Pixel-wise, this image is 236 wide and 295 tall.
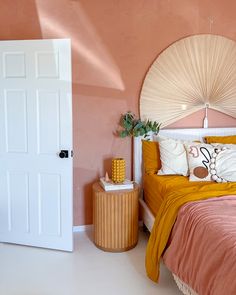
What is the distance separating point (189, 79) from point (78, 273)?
2.08m

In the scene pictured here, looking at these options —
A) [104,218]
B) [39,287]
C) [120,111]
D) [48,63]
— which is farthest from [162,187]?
[48,63]

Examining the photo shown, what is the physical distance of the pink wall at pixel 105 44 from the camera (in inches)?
132

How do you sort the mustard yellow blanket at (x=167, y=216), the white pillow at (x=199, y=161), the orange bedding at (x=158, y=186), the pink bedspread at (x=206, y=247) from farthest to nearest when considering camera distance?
the white pillow at (x=199, y=161)
the orange bedding at (x=158, y=186)
the mustard yellow blanket at (x=167, y=216)
the pink bedspread at (x=206, y=247)

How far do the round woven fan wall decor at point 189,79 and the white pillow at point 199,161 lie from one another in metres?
0.54

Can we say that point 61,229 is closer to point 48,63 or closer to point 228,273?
point 48,63

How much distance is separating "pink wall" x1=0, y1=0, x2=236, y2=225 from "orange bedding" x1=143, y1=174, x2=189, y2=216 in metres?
0.37

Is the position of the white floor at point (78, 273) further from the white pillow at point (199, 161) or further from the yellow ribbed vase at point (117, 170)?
the white pillow at point (199, 161)

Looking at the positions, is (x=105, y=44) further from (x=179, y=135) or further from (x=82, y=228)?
(x=82, y=228)

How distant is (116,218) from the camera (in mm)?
3203

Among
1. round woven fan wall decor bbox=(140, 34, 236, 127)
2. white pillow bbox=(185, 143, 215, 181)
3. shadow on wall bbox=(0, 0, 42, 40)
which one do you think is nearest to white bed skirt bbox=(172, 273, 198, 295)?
white pillow bbox=(185, 143, 215, 181)

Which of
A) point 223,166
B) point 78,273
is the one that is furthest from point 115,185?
point 223,166

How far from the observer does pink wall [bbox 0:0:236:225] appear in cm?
336

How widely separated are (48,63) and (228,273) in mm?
2175

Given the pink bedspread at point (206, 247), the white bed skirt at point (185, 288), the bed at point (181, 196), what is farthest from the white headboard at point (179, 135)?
the white bed skirt at point (185, 288)
